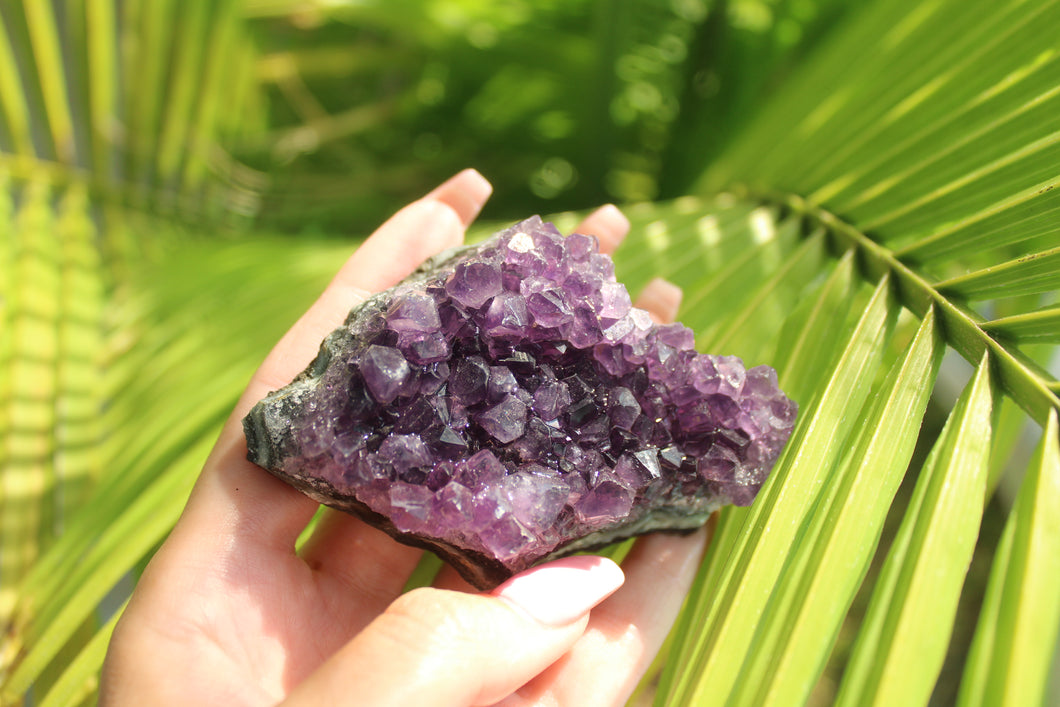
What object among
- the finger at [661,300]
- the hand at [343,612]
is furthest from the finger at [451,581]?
the finger at [661,300]

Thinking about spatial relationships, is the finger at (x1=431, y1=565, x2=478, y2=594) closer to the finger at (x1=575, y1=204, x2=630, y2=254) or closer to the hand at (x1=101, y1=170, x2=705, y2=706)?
the hand at (x1=101, y1=170, x2=705, y2=706)

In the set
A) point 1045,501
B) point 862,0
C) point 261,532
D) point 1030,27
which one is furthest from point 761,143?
point 261,532

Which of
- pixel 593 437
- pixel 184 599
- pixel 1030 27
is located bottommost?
pixel 184 599

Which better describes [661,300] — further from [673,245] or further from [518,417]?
[518,417]

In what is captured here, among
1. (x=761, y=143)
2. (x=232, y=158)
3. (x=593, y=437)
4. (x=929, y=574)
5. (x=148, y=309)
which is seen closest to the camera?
(x=929, y=574)

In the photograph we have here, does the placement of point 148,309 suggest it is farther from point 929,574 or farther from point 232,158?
point 929,574

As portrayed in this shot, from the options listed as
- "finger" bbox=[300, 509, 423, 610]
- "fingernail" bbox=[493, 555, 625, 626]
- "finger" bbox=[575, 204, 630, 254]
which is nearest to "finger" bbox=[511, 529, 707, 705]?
"fingernail" bbox=[493, 555, 625, 626]

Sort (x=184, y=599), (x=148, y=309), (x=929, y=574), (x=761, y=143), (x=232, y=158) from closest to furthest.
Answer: (x=929, y=574)
(x=184, y=599)
(x=761, y=143)
(x=148, y=309)
(x=232, y=158)
